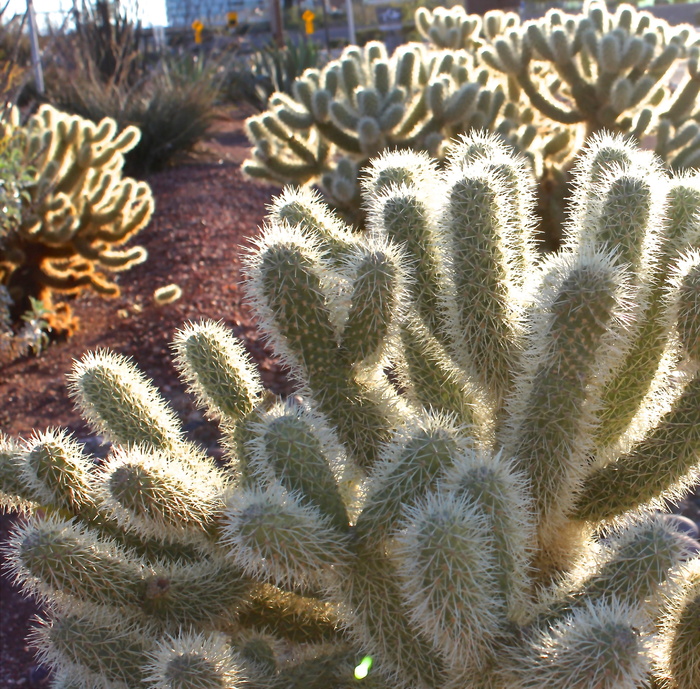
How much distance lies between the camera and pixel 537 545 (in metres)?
1.74

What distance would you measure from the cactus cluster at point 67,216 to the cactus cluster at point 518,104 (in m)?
1.12

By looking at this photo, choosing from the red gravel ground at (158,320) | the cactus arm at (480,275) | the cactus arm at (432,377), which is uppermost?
the cactus arm at (480,275)

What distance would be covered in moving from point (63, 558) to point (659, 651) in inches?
48.9

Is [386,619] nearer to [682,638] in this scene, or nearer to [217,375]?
[682,638]

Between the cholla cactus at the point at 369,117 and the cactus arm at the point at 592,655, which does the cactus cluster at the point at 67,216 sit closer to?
the cholla cactus at the point at 369,117

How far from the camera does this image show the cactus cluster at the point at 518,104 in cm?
530

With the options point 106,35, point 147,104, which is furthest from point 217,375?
point 106,35

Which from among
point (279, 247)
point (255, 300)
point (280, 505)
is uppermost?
point (279, 247)

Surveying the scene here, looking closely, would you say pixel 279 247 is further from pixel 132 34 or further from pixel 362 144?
pixel 132 34

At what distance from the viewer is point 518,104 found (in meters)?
6.23

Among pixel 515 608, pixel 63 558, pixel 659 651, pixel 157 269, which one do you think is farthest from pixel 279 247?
pixel 157 269

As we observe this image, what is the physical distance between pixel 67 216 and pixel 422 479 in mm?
4671

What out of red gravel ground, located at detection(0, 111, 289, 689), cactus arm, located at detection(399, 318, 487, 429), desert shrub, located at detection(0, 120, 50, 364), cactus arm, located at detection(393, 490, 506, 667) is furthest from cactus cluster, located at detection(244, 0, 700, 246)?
cactus arm, located at detection(393, 490, 506, 667)

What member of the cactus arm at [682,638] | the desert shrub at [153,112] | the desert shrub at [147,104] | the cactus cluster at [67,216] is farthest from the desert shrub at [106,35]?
the cactus arm at [682,638]
